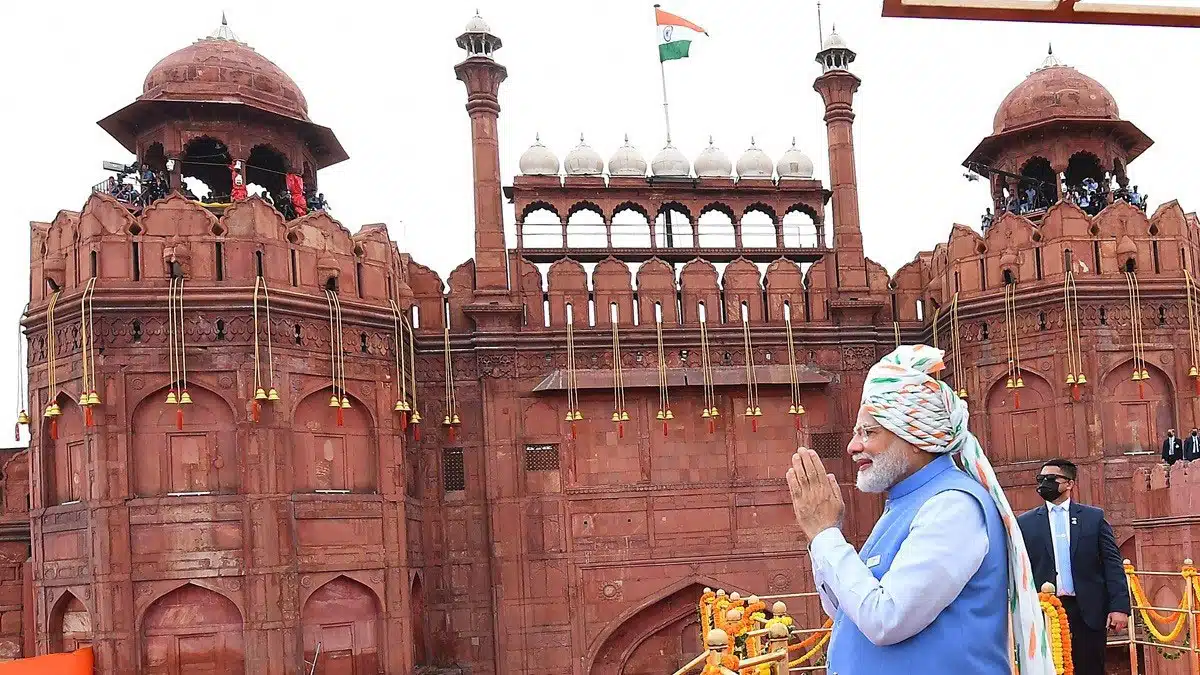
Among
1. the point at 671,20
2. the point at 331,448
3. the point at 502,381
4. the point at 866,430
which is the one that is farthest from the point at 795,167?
the point at 866,430

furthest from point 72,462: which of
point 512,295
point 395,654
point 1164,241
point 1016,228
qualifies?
point 1164,241

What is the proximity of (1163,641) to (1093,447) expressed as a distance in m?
8.32

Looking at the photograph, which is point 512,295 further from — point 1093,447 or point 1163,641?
point 1163,641

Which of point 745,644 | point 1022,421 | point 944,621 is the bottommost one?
point 745,644

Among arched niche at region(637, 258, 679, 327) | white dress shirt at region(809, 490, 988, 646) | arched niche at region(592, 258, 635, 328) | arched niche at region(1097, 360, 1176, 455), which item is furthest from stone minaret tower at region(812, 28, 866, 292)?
white dress shirt at region(809, 490, 988, 646)

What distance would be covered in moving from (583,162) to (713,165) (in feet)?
7.45

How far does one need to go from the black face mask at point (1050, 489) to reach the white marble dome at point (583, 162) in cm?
1418

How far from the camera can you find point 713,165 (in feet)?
68.8

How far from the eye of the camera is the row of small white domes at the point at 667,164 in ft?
67.4

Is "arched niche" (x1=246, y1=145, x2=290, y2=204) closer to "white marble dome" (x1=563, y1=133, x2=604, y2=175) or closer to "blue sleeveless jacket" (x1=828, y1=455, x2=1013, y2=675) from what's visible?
"white marble dome" (x1=563, y1=133, x2=604, y2=175)

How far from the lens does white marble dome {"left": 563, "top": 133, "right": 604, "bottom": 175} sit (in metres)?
20.6

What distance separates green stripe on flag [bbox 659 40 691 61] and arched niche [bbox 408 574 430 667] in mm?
9989

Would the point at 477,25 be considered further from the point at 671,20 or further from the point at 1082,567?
the point at 1082,567

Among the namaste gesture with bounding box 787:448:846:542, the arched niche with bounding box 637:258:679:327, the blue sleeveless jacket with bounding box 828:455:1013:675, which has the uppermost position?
the arched niche with bounding box 637:258:679:327
